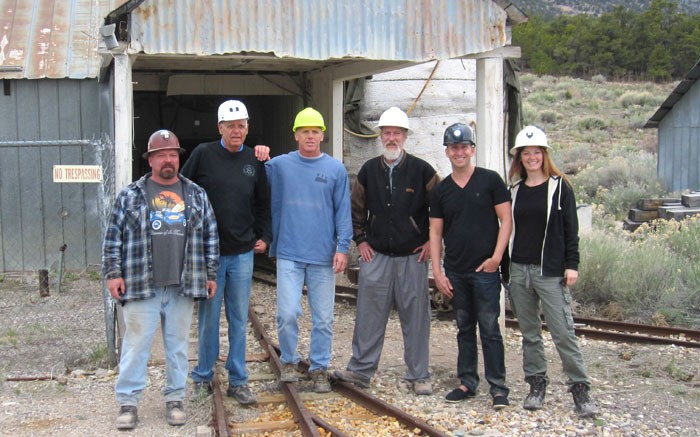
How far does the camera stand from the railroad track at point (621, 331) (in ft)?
28.6

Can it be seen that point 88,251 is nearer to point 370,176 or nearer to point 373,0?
point 373,0

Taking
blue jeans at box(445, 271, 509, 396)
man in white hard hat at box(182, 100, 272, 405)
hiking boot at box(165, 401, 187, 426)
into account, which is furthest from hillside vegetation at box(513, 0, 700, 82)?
hiking boot at box(165, 401, 187, 426)

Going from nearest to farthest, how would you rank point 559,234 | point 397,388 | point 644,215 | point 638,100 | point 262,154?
1. point 559,234
2. point 262,154
3. point 397,388
4. point 644,215
5. point 638,100

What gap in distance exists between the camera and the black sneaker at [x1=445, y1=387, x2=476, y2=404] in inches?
253

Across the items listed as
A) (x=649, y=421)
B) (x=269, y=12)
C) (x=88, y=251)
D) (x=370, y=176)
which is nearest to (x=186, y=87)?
(x=88, y=251)

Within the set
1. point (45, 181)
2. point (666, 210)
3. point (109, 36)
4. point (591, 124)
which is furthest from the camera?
point (591, 124)

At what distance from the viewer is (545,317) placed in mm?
6055

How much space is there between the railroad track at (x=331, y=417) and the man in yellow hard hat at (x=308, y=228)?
13.0 inches

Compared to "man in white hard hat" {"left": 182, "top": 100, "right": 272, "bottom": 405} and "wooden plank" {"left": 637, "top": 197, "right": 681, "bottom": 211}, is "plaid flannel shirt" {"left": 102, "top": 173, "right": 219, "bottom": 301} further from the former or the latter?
"wooden plank" {"left": 637, "top": 197, "right": 681, "bottom": 211}

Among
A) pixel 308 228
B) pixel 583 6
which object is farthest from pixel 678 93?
pixel 583 6

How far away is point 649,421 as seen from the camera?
20.0ft

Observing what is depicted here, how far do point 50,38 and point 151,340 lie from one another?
9.41 m

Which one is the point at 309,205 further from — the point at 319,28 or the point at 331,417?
the point at 319,28

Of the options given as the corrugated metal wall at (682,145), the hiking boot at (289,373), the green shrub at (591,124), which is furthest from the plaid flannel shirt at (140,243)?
the green shrub at (591,124)
